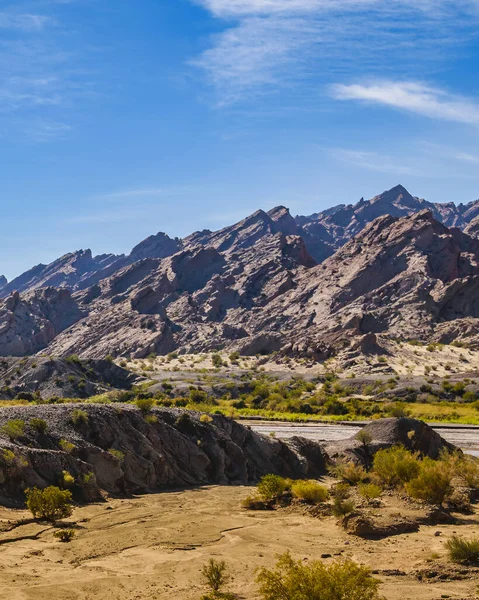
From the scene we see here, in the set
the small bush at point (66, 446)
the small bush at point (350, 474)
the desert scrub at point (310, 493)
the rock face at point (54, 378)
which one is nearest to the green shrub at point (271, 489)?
the desert scrub at point (310, 493)

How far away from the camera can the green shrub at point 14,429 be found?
80.4 ft

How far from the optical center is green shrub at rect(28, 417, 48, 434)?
26125 mm

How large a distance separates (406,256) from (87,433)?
450ft

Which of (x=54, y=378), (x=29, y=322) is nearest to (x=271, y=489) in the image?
(x=54, y=378)

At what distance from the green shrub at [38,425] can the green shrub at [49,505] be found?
566 centimetres

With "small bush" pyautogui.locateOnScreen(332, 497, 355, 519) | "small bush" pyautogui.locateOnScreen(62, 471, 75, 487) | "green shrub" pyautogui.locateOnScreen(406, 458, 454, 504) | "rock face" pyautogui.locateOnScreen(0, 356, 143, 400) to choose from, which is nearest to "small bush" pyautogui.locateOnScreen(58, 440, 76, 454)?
"small bush" pyautogui.locateOnScreen(62, 471, 75, 487)

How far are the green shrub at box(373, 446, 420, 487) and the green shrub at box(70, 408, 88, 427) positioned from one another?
43.2 feet

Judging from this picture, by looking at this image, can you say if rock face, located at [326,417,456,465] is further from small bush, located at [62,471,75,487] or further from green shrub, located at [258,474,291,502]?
small bush, located at [62,471,75,487]

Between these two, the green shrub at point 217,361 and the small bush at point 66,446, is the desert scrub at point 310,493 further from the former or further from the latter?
the green shrub at point 217,361

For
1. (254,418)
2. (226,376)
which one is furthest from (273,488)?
(226,376)

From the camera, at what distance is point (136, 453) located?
28.5 meters

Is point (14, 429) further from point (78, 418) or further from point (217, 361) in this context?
point (217, 361)

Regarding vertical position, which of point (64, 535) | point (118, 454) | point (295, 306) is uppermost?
point (295, 306)

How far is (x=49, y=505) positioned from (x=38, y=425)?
21.3 ft
